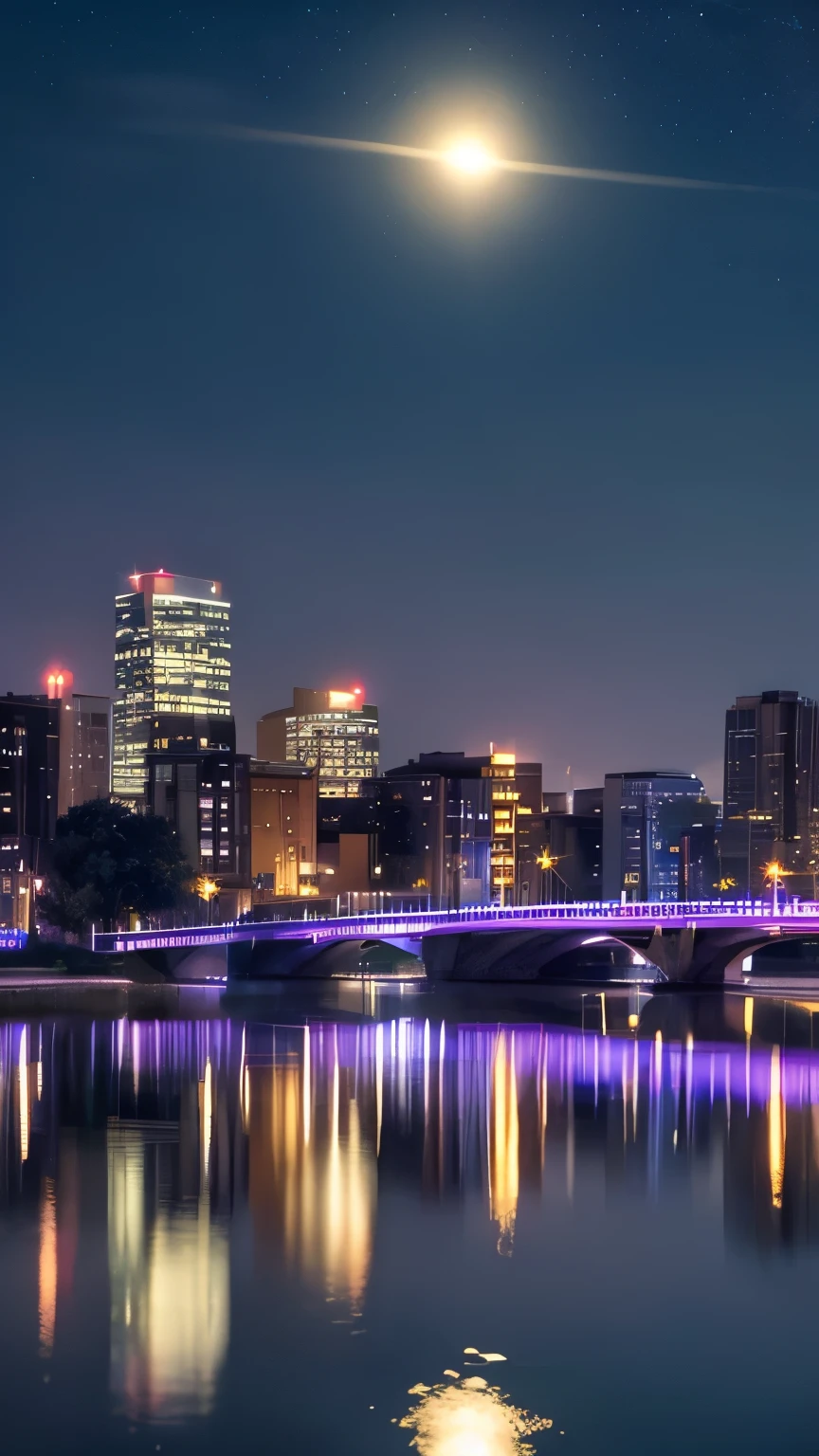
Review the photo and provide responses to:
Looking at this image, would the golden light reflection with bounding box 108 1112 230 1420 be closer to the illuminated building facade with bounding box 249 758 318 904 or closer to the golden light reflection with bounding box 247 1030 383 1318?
the golden light reflection with bounding box 247 1030 383 1318

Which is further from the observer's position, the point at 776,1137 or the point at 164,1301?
the point at 776,1137

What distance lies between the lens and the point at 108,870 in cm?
10912

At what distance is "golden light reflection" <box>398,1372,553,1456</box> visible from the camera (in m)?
21.8

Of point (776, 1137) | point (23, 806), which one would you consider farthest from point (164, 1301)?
point (23, 806)

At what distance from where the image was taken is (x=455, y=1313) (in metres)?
28.9

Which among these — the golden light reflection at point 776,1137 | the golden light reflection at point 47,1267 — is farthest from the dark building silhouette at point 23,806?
the golden light reflection at point 47,1267

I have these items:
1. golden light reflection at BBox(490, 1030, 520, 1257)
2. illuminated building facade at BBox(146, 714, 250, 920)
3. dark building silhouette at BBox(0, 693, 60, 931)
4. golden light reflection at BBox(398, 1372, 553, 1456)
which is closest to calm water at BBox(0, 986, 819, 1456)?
golden light reflection at BBox(398, 1372, 553, 1456)

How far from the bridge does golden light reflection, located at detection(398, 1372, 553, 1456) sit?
Answer: 7142cm

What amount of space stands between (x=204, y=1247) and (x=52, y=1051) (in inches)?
1278

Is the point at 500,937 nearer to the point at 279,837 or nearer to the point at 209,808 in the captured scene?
the point at 209,808

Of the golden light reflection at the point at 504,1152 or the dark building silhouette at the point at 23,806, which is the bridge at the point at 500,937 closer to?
the dark building silhouette at the point at 23,806

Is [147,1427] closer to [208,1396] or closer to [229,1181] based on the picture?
[208,1396]

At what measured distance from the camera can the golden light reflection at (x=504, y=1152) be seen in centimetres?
3634

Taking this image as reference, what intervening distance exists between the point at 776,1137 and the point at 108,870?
226 ft
